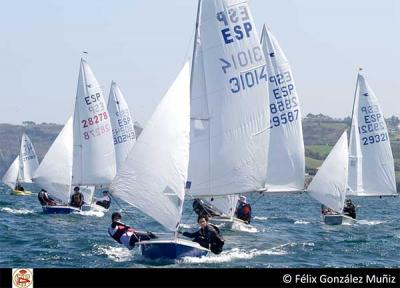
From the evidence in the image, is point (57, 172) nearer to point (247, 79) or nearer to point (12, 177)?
point (247, 79)

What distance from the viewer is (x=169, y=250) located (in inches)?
823

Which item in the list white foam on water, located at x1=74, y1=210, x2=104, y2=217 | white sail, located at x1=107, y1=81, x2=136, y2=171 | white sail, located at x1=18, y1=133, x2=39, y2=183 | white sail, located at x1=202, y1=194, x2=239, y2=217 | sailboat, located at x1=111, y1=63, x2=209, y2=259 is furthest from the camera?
white sail, located at x1=18, y1=133, x2=39, y2=183

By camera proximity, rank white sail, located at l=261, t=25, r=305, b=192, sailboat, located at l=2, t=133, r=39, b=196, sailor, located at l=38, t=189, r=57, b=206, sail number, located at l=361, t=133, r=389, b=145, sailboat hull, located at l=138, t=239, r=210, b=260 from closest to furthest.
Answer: sailboat hull, located at l=138, t=239, r=210, b=260
white sail, located at l=261, t=25, r=305, b=192
sailor, located at l=38, t=189, r=57, b=206
sail number, located at l=361, t=133, r=389, b=145
sailboat, located at l=2, t=133, r=39, b=196

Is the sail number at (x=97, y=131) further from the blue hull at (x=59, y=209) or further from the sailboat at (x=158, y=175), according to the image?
the sailboat at (x=158, y=175)

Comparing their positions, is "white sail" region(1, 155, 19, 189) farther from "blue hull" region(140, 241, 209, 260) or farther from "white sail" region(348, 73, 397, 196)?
"blue hull" region(140, 241, 209, 260)

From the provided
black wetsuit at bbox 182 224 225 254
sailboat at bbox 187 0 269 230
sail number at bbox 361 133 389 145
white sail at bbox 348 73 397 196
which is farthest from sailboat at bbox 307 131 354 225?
black wetsuit at bbox 182 224 225 254

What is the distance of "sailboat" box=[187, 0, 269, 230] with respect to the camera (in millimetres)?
28281

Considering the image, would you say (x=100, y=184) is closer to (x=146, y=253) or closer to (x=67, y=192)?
(x=67, y=192)

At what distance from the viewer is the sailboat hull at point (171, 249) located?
68.4 ft

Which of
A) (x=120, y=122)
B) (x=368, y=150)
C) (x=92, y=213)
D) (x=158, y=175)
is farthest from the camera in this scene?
(x=120, y=122)

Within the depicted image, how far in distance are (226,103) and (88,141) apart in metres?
16.6

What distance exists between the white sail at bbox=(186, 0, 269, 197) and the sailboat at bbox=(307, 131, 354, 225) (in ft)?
33.7
